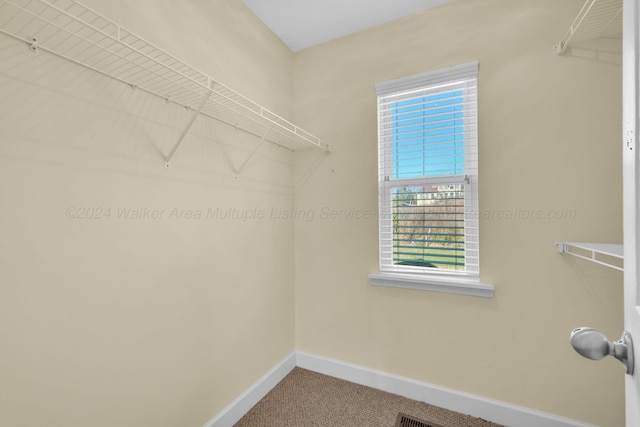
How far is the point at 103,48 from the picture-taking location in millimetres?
785

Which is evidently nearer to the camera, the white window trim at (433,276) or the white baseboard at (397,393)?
the white baseboard at (397,393)

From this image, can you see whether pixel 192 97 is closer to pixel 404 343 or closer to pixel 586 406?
pixel 404 343

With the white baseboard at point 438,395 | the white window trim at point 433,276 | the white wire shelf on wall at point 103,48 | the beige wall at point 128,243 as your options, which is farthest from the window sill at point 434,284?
the white wire shelf on wall at point 103,48

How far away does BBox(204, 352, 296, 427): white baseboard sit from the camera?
4.92 ft

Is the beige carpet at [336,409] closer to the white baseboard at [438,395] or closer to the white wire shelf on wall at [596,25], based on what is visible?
the white baseboard at [438,395]

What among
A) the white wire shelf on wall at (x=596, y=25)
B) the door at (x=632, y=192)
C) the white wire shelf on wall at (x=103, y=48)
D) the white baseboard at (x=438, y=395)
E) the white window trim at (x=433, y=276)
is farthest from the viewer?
the white window trim at (x=433, y=276)

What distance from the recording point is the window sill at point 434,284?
5.24 ft

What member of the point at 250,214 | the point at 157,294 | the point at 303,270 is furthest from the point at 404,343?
the point at 157,294

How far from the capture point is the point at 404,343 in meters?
1.82

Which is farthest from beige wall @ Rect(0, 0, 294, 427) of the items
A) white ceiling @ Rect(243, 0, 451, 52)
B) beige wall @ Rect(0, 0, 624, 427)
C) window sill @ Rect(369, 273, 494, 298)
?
window sill @ Rect(369, 273, 494, 298)

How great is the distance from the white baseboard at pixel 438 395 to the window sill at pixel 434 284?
611mm

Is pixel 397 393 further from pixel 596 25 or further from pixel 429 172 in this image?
pixel 596 25

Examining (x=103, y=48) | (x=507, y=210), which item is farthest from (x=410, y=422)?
(x=103, y=48)

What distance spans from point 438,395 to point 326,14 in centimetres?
253
